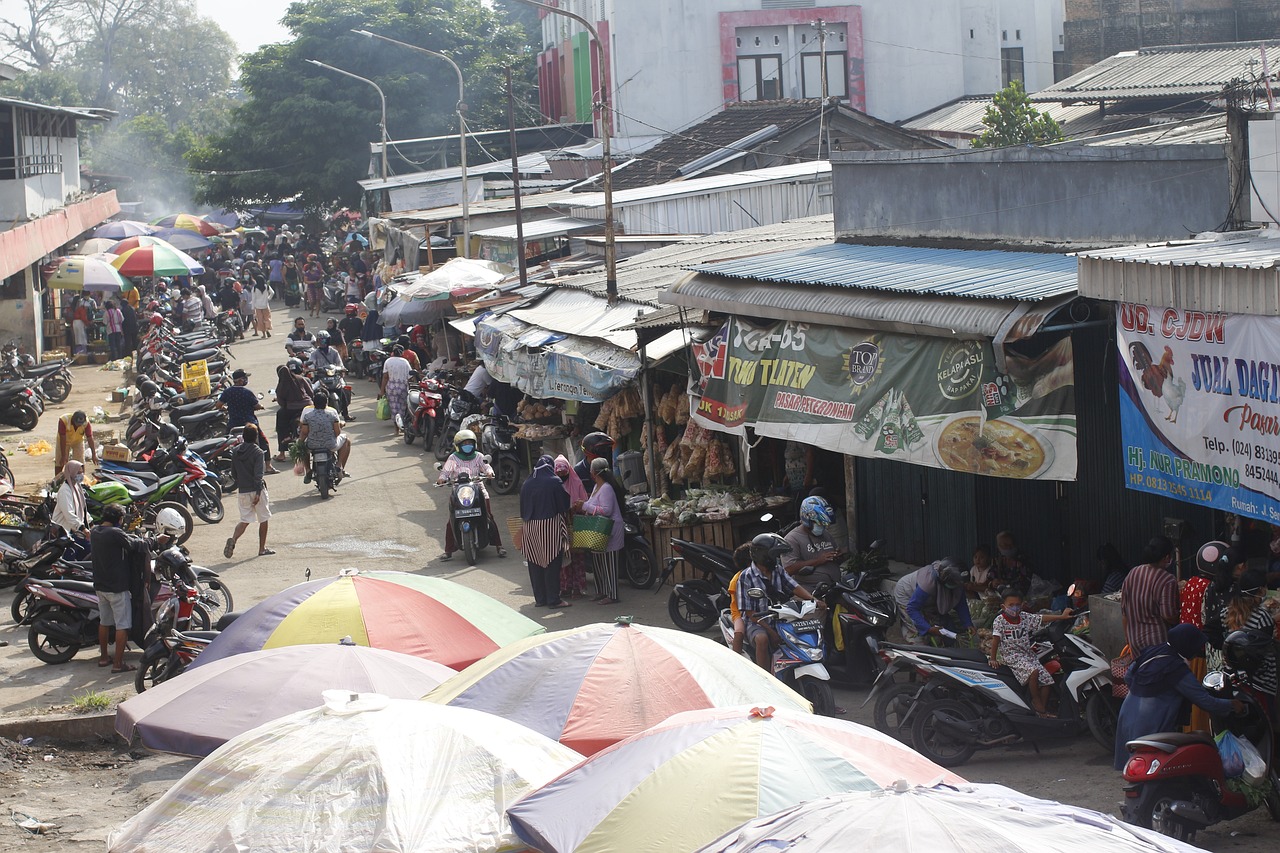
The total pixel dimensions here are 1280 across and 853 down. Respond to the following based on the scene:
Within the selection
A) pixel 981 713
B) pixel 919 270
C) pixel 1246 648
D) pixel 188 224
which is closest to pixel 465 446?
pixel 919 270

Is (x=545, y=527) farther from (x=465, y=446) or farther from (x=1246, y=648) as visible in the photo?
(x=1246, y=648)

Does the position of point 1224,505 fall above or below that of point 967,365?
below

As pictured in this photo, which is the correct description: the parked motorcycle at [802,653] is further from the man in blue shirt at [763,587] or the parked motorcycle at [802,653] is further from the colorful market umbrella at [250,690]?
the colorful market umbrella at [250,690]

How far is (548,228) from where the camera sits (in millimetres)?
25344

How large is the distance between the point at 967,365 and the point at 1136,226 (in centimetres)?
231

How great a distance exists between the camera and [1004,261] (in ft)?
36.1

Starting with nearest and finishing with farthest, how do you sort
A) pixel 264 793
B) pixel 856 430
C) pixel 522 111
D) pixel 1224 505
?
pixel 264 793 < pixel 1224 505 < pixel 856 430 < pixel 522 111

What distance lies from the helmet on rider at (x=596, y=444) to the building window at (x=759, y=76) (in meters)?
28.2

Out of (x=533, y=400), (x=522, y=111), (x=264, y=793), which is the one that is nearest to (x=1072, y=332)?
(x=264, y=793)

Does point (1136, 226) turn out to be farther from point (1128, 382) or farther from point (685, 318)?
point (685, 318)

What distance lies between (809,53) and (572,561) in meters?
30.2

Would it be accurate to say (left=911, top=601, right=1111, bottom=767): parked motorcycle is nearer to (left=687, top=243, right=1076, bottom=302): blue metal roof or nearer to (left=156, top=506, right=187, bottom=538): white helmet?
(left=687, top=243, right=1076, bottom=302): blue metal roof

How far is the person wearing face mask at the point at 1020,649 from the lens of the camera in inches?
352

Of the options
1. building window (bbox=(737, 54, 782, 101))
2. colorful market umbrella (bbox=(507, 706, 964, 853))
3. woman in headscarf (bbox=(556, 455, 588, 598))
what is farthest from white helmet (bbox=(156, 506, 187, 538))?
building window (bbox=(737, 54, 782, 101))
